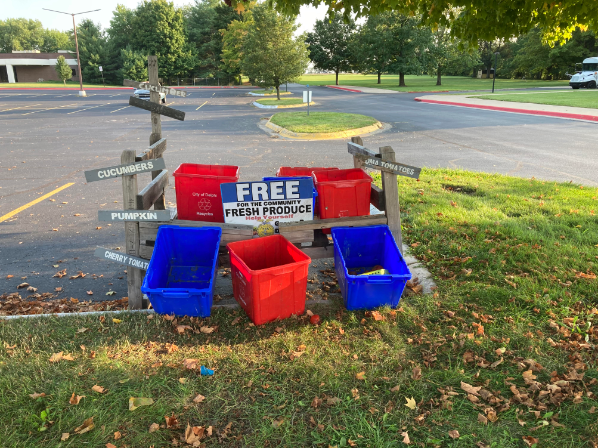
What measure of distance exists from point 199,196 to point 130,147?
10073 millimetres

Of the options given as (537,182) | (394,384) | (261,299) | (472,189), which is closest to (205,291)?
(261,299)

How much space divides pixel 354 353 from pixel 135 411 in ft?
5.31

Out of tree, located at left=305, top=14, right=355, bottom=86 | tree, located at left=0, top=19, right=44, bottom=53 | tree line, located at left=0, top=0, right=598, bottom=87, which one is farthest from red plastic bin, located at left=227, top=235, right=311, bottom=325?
tree, located at left=0, top=19, right=44, bottom=53

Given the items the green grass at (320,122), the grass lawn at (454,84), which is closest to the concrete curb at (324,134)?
the green grass at (320,122)

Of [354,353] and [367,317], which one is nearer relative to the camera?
[354,353]

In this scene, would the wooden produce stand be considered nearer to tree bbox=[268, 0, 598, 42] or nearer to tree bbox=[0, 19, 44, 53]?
tree bbox=[268, 0, 598, 42]

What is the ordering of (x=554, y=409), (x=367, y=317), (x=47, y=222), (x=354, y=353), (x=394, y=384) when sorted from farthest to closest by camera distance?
(x=47, y=222), (x=367, y=317), (x=354, y=353), (x=394, y=384), (x=554, y=409)

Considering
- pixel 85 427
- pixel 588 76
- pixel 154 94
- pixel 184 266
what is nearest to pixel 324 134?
pixel 154 94

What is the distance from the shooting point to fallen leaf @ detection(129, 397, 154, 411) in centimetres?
276

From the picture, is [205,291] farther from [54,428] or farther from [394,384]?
[394,384]

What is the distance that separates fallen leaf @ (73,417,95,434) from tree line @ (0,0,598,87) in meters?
32.0

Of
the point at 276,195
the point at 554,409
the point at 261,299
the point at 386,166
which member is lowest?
the point at 554,409

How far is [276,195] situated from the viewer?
4.27m

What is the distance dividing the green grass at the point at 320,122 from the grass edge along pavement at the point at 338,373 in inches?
473
